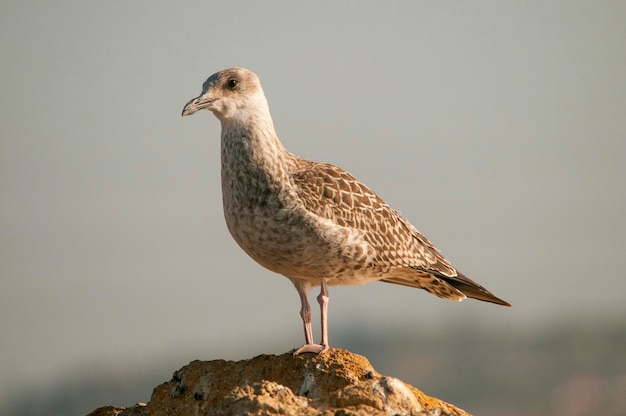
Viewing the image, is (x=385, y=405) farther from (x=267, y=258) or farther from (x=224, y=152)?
(x=224, y=152)

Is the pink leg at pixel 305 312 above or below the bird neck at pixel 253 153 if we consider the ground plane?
below

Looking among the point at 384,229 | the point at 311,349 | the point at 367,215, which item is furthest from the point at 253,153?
the point at 311,349

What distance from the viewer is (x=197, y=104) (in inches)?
568

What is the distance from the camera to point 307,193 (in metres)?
14.2

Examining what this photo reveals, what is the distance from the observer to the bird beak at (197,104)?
1428 cm

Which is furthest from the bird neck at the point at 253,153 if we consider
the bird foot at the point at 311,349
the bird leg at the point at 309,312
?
the bird foot at the point at 311,349

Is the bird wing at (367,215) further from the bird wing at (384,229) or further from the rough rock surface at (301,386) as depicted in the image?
the rough rock surface at (301,386)

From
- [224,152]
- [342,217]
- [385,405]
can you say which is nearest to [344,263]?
[342,217]

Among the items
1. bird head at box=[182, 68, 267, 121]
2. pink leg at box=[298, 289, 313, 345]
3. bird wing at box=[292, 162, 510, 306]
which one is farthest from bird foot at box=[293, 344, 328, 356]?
bird head at box=[182, 68, 267, 121]

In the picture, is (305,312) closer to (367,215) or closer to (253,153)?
(367,215)

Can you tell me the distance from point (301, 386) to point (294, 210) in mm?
2867

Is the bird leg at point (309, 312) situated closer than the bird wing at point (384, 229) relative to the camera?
Yes

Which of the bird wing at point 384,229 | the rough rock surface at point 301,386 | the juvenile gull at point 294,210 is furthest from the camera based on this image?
the bird wing at point 384,229

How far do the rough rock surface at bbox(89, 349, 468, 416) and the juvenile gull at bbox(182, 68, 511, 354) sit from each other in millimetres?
723
